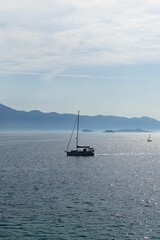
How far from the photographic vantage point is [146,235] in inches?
2188

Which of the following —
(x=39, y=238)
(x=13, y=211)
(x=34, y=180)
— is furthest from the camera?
(x=34, y=180)

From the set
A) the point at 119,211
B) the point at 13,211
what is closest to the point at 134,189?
the point at 119,211

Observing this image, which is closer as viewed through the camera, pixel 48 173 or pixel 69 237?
pixel 69 237

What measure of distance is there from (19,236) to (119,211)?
20412mm

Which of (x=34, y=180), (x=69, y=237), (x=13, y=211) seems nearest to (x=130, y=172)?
(x=34, y=180)

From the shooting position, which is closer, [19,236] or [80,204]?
[19,236]

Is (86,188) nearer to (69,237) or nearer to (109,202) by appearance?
(109,202)

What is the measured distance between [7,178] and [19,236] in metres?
53.9

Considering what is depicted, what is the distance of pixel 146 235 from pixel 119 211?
42.6ft

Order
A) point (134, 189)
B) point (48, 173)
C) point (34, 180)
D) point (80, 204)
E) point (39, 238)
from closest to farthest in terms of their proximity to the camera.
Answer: point (39, 238) < point (80, 204) < point (134, 189) < point (34, 180) < point (48, 173)

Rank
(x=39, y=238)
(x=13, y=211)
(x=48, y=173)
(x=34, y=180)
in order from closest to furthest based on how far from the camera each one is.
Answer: (x=39, y=238) < (x=13, y=211) < (x=34, y=180) < (x=48, y=173)

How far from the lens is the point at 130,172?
127 metres

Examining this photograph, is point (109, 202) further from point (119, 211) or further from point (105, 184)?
point (105, 184)

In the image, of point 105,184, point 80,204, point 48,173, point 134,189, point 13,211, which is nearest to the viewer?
point 13,211
